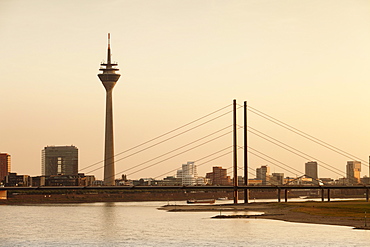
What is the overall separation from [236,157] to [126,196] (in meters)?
86.5

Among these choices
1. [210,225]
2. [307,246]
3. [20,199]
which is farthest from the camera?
[20,199]

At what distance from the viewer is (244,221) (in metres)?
75.3

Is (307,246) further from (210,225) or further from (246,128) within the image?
(246,128)

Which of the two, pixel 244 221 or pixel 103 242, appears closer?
pixel 103 242

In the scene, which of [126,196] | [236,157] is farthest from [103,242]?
[126,196]

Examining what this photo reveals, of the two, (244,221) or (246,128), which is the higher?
(246,128)

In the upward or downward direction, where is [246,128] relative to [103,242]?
upward

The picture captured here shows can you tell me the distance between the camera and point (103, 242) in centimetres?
5438

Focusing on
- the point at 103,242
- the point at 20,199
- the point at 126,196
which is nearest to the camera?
the point at 103,242

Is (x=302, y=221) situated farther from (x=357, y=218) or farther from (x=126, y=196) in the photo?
(x=126, y=196)

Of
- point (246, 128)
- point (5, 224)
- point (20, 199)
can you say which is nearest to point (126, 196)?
point (20, 199)

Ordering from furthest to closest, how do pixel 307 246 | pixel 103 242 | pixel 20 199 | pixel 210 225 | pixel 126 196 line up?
pixel 126 196 < pixel 20 199 < pixel 210 225 < pixel 103 242 < pixel 307 246

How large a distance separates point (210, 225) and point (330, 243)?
68.8ft

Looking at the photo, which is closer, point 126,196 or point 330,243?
point 330,243
